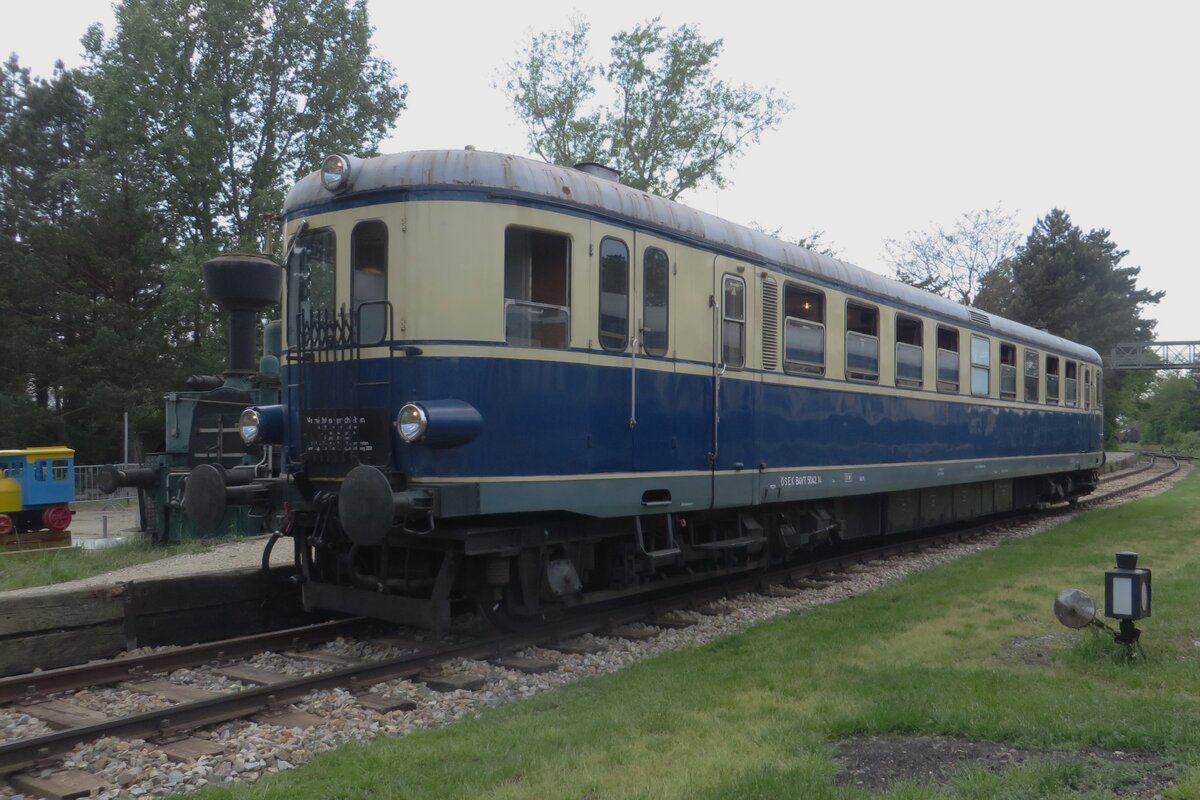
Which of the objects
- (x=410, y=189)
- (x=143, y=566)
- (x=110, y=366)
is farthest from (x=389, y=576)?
(x=110, y=366)

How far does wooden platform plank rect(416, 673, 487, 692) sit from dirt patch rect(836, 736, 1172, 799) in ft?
8.49

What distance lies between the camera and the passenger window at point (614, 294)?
7809 mm

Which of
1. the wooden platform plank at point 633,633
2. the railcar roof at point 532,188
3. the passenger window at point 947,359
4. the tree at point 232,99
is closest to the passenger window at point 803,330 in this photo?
the railcar roof at point 532,188

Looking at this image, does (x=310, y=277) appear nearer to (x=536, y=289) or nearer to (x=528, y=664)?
(x=536, y=289)

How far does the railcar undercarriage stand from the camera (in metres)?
7.07

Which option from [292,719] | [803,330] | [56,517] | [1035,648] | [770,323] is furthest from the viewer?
[56,517]

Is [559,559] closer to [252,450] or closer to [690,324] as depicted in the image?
[690,324]

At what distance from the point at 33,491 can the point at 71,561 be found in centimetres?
630

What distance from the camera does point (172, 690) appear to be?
20.9 feet

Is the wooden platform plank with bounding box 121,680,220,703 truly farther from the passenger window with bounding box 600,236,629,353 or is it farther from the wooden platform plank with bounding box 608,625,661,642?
the passenger window with bounding box 600,236,629,353

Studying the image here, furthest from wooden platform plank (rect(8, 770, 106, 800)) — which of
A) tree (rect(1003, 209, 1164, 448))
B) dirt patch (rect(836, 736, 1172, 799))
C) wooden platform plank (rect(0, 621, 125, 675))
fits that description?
tree (rect(1003, 209, 1164, 448))

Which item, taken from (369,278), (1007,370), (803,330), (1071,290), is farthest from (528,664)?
(1071,290)

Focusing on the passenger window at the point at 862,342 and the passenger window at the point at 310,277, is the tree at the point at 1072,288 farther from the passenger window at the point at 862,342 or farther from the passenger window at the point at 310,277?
the passenger window at the point at 310,277

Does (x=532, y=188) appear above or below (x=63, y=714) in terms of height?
above
